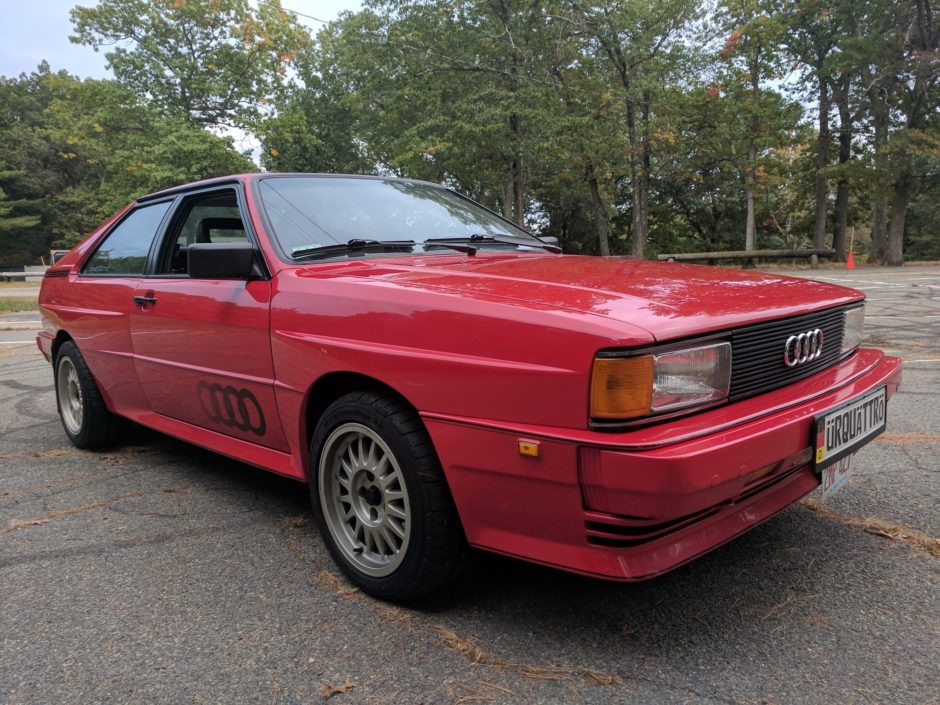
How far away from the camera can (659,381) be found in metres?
1.74

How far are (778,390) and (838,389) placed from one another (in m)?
0.29

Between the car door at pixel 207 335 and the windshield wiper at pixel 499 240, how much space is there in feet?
2.77

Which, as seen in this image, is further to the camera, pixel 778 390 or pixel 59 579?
pixel 59 579

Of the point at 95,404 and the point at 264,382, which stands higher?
the point at 264,382

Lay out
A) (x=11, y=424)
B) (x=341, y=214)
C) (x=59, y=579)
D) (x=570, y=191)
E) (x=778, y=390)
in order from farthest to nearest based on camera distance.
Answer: (x=570, y=191) < (x=11, y=424) < (x=341, y=214) < (x=59, y=579) < (x=778, y=390)

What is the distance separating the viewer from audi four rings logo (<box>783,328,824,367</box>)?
212cm

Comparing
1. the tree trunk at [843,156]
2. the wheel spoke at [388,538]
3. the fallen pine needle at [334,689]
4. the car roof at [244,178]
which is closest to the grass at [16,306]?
the car roof at [244,178]

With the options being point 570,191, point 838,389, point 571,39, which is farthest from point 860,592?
point 570,191

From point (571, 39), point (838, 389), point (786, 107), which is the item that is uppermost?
point (571, 39)

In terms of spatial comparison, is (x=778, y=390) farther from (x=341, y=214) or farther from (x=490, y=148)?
(x=490, y=148)

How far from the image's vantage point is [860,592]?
7.02 ft

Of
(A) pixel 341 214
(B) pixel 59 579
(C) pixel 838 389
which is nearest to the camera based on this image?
(C) pixel 838 389

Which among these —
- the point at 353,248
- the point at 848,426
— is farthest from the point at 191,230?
the point at 848,426

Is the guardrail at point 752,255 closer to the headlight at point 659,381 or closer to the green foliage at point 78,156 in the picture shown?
the green foliage at point 78,156
